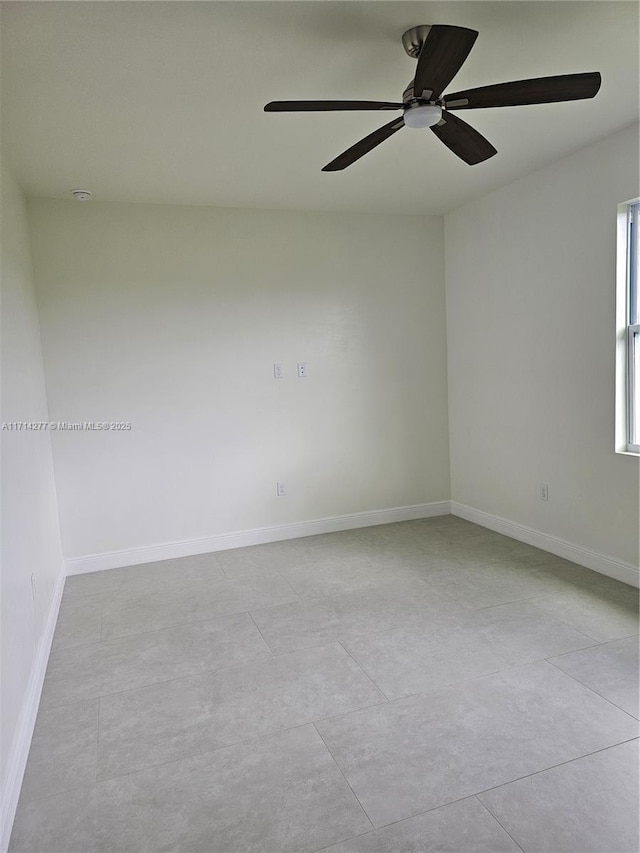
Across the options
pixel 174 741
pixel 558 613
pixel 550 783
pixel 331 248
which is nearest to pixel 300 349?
pixel 331 248

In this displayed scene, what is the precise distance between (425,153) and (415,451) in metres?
2.32

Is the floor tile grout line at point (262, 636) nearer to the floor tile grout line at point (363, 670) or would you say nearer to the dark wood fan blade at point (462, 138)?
the floor tile grout line at point (363, 670)

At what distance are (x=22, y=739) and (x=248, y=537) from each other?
2.32m

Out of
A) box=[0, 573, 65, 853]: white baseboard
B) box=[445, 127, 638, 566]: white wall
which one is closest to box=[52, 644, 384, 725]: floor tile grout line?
box=[0, 573, 65, 853]: white baseboard

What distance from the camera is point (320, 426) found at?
4340 millimetres

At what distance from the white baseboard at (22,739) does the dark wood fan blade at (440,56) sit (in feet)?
8.21

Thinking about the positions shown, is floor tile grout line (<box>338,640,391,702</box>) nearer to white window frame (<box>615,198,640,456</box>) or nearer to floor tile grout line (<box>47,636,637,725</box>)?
floor tile grout line (<box>47,636,637,725</box>)

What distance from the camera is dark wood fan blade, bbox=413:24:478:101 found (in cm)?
156

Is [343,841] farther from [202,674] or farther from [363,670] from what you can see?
[202,674]

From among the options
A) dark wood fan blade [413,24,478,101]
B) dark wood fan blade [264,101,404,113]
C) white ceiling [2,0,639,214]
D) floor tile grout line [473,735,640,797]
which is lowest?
floor tile grout line [473,735,640,797]

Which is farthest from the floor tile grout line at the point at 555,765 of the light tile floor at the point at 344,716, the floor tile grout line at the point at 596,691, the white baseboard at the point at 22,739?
the white baseboard at the point at 22,739

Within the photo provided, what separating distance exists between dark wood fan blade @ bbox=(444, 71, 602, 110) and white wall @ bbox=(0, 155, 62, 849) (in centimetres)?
201

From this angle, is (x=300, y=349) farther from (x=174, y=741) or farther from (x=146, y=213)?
(x=174, y=741)

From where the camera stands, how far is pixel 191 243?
3.91 meters
